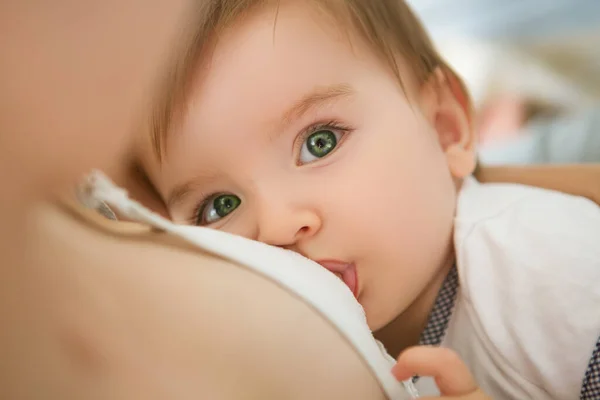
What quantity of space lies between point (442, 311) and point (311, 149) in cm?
26

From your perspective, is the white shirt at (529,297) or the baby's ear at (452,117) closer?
the white shirt at (529,297)

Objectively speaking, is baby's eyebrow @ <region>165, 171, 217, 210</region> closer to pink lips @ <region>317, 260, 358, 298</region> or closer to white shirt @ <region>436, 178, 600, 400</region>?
pink lips @ <region>317, 260, 358, 298</region>

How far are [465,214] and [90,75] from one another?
417mm

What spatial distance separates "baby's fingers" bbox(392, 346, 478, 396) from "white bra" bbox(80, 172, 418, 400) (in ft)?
0.03

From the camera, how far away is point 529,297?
526mm

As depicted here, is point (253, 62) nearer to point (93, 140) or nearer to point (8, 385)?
point (93, 140)

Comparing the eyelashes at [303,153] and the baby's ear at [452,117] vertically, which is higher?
the eyelashes at [303,153]

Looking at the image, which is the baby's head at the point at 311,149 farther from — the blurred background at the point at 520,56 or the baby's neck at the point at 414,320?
A: the blurred background at the point at 520,56

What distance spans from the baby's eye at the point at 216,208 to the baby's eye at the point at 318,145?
0.07 meters

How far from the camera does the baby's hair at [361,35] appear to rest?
46 centimetres

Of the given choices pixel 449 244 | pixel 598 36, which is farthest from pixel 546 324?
pixel 598 36

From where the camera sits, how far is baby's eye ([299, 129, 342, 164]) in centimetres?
51

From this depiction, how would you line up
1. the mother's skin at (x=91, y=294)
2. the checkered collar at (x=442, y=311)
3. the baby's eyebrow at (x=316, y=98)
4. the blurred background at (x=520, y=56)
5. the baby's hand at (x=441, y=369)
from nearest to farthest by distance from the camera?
1. the mother's skin at (x=91, y=294)
2. the baby's hand at (x=441, y=369)
3. the baby's eyebrow at (x=316, y=98)
4. the checkered collar at (x=442, y=311)
5. the blurred background at (x=520, y=56)

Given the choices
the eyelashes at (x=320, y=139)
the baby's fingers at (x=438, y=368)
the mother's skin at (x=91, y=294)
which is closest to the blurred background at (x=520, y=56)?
the eyelashes at (x=320, y=139)
